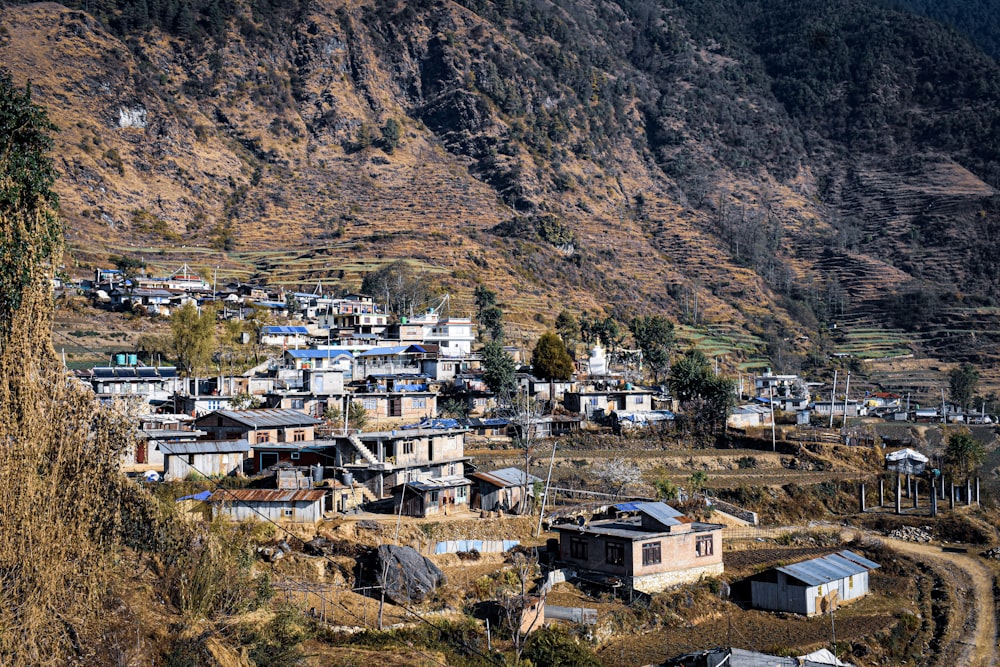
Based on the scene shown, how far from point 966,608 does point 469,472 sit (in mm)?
16657

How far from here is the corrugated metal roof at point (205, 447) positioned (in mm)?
31469

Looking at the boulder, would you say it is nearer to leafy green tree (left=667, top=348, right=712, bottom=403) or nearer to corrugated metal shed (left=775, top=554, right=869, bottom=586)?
corrugated metal shed (left=775, top=554, right=869, bottom=586)

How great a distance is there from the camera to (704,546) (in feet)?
96.2

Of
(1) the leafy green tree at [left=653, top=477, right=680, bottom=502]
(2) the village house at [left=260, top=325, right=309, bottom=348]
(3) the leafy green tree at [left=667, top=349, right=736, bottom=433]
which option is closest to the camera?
(1) the leafy green tree at [left=653, top=477, right=680, bottom=502]

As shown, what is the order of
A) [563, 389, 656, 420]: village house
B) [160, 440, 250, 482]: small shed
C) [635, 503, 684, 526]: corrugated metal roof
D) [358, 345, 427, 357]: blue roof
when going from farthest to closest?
1. [358, 345, 427, 357]: blue roof
2. [563, 389, 656, 420]: village house
3. [160, 440, 250, 482]: small shed
4. [635, 503, 684, 526]: corrugated metal roof

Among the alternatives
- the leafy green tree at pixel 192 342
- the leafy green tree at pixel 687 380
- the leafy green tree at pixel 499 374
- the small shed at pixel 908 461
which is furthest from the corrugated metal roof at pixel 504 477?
the small shed at pixel 908 461

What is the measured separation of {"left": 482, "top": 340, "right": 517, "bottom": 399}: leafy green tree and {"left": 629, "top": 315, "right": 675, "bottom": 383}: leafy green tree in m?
17.9

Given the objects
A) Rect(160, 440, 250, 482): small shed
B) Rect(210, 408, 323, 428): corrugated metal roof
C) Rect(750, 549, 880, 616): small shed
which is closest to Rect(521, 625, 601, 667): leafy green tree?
Rect(750, 549, 880, 616): small shed

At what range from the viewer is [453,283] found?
286 feet

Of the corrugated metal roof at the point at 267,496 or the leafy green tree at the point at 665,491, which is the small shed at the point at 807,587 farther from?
the corrugated metal roof at the point at 267,496

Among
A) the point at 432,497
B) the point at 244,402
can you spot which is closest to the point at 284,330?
the point at 244,402

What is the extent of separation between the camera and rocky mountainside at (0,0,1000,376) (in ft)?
340

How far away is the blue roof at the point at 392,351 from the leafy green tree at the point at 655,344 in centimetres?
1706

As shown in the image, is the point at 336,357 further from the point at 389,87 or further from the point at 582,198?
the point at 389,87
